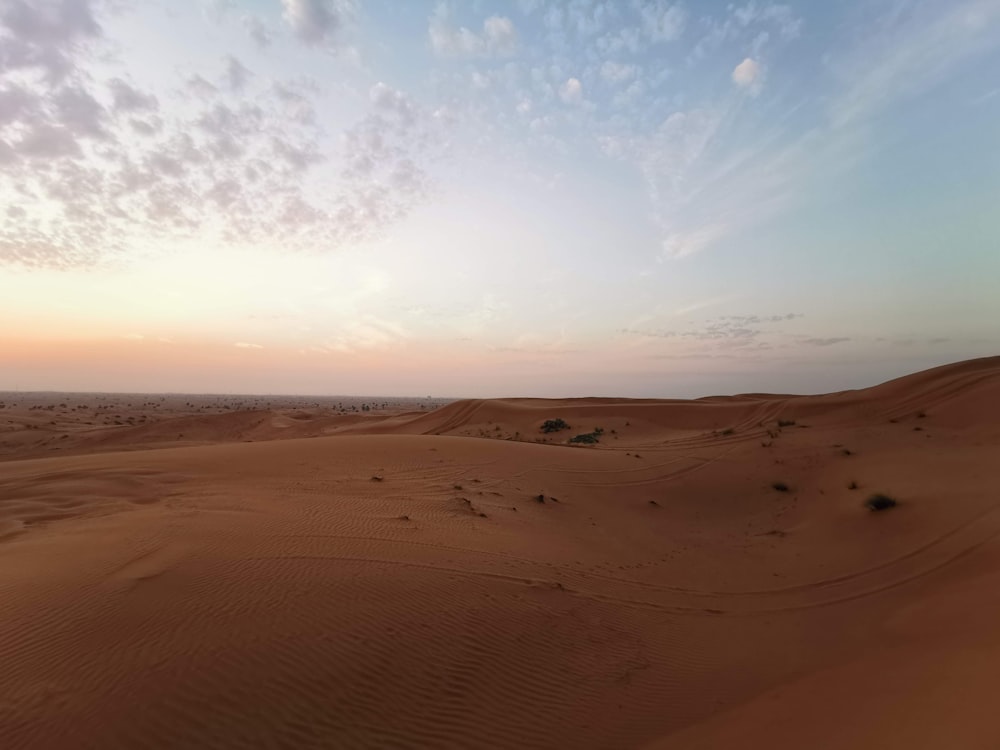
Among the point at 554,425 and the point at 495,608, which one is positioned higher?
the point at 554,425

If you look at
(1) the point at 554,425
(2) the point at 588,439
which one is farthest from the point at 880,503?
(1) the point at 554,425

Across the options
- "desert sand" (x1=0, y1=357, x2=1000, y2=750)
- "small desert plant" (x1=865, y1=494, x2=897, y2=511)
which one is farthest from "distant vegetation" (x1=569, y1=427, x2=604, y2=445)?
"small desert plant" (x1=865, y1=494, x2=897, y2=511)

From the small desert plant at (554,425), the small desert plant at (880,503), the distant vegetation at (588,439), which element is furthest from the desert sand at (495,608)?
the small desert plant at (554,425)

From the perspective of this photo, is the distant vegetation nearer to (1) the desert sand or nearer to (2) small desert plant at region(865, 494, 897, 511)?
(1) the desert sand

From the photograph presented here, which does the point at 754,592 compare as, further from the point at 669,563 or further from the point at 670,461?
the point at 670,461

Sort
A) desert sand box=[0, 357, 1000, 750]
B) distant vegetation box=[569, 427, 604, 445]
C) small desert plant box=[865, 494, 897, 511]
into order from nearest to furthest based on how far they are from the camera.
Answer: desert sand box=[0, 357, 1000, 750] → small desert plant box=[865, 494, 897, 511] → distant vegetation box=[569, 427, 604, 445]

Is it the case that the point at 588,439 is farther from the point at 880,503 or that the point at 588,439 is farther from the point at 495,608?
the point at 495,608
